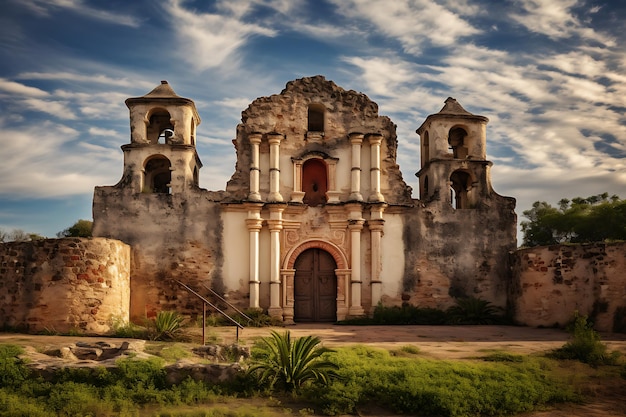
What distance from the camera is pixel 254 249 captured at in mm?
18828

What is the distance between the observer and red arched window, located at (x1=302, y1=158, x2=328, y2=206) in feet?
67.4

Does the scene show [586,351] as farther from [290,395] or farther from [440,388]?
[290,395]

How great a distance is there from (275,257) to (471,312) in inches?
260

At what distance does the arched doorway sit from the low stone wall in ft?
19.7

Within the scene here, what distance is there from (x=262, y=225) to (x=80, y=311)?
21.7 ft

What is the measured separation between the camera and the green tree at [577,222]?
31.8 metres

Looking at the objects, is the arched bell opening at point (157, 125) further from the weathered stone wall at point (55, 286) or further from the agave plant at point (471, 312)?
the agave plant at point (471, 312)

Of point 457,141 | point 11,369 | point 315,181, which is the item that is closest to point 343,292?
point 315,181

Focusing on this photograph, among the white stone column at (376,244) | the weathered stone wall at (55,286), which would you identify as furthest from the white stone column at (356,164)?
the weathered stone wall at (55,286)

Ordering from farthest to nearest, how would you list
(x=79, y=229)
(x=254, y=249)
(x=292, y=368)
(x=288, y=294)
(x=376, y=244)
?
(x=79, y=229), (x=376, y=244), (x=288, y=294), (x=254, y=249), (x=292, y=368)

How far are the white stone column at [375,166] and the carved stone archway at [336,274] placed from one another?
2185 mm

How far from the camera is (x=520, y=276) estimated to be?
62.3ft

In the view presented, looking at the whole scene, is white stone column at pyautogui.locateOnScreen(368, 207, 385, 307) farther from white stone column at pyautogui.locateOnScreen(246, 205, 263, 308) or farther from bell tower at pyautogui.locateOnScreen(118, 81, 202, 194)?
bell tower at pyautogui.locateOnScreen(118, 81, 202, 194)

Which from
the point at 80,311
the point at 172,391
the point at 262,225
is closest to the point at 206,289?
the point at 262,225
